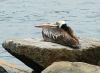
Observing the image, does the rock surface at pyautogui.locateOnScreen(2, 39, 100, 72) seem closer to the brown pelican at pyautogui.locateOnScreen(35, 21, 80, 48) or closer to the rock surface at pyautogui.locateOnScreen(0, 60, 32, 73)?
the brown pelican at pyautogui.locateOnScreen(35, 21, 80, 48)

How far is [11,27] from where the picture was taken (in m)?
15.7

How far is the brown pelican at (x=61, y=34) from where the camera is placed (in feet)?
28.8

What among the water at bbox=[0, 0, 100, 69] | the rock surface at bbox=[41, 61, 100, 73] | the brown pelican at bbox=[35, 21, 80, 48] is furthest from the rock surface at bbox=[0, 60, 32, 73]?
the water at bbox=[0, 0, 100, 69]

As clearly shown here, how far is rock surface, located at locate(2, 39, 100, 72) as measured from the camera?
28.3ft

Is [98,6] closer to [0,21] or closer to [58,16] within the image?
[58,16]

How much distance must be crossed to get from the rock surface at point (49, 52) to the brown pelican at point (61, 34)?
0.38 ft

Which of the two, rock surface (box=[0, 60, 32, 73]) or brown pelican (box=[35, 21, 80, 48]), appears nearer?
brown pelican (box=[35, 21, 80, 48])

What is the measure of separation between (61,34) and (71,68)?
40.9 inches

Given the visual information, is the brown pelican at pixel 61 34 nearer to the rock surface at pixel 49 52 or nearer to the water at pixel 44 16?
the rock surface at pixel 49 52

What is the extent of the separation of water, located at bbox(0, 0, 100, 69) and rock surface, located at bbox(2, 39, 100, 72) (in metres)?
3.43

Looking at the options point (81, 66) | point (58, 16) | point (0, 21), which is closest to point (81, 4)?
point (58, 16)

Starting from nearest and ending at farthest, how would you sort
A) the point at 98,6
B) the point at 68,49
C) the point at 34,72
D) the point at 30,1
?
the point at 68,49
the point at 34,72
the point at 98,6
the point at 30,1

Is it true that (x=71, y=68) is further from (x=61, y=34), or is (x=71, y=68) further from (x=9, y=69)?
(x=9, y=69)

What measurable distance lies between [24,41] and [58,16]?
869cm
